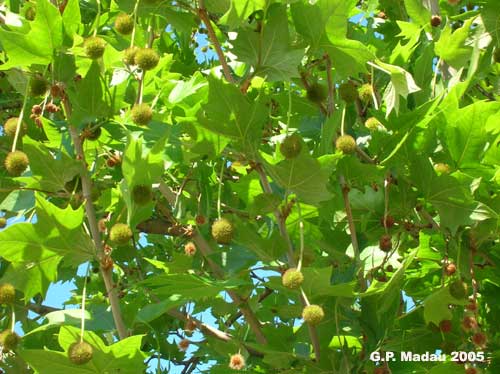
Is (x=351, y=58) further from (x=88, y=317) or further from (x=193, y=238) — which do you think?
(x=88, y=317)

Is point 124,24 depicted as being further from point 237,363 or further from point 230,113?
point 237,363

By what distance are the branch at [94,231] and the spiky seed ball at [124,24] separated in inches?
12.6

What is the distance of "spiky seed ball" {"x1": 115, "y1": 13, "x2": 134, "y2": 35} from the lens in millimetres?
2727

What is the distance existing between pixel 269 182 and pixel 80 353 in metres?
0.84

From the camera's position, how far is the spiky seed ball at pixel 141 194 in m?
2.39

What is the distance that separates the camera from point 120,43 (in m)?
3.39

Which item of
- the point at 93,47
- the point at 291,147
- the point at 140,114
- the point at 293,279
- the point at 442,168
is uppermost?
the point at 93,47

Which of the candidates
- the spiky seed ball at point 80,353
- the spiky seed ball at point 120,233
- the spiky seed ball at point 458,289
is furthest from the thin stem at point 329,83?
the spiky seed ball at point 80,353

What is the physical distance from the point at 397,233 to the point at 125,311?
1.05 metres

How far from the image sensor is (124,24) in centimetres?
273

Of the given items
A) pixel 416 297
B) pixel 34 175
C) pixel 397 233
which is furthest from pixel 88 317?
pixel 416 297

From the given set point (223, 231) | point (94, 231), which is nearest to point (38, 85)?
point (94, 231)

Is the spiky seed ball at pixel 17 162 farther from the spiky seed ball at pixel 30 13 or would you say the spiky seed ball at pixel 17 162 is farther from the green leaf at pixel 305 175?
the green leaf at pixel 305 175

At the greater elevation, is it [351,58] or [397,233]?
[351,58]
